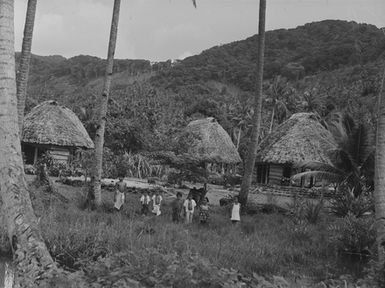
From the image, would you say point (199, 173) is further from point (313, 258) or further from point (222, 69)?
point (222, 69)

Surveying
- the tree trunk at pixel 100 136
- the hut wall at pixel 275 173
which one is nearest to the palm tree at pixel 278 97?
the hut wall at pixel 275 173

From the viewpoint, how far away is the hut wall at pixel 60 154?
2558 centimetres

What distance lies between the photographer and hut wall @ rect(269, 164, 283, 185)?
2344 centimetres

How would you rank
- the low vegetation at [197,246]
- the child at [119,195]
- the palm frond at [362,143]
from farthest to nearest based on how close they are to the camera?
the palm frond at [362,143] → the child at [119,195] → the low vegetation at [197,246]

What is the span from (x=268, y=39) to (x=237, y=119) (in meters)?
47.4

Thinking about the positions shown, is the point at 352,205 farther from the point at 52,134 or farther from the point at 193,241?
the point at 52,134

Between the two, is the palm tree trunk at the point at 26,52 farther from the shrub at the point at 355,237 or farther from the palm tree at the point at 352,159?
the palm tree at the point at 352,159

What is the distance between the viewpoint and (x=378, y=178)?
791cm

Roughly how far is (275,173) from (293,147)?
2490 mm

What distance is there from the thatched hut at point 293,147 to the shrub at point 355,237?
996cm

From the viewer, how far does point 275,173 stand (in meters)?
23.7

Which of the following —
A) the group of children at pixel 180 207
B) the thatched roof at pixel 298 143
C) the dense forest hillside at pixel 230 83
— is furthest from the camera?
the dense forest hillside at pixel 230 83

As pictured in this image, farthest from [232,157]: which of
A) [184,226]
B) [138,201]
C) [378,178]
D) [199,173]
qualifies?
[378,178]

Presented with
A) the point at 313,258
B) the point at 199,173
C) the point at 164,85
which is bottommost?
the point at 313,258
